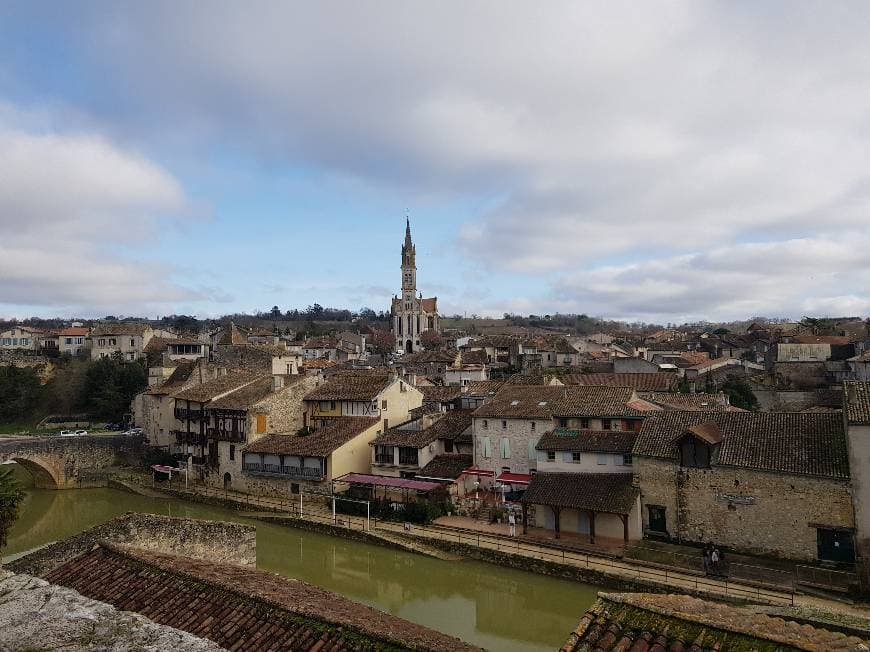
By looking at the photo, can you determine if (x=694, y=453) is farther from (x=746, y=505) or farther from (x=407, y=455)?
(x=407, y=455)

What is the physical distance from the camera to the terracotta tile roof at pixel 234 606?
22.4ft

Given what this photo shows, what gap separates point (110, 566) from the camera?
9.06m

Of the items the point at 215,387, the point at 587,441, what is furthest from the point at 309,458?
the point at 587,441

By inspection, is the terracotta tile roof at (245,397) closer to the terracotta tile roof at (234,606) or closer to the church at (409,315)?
the terracotta tile roof at (234,606)

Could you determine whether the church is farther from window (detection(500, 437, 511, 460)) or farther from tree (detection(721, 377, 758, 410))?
window (detection(500, 437, 511, 460))

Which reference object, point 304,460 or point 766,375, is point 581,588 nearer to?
point 304,460

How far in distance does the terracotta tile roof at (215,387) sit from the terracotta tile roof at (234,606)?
29028mm

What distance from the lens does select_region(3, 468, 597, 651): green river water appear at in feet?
60.0

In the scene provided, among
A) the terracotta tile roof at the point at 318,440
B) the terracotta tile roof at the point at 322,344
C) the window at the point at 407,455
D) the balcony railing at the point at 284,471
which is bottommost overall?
the balcony railing at the point at 284,471

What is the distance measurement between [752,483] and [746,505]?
0.86 metres

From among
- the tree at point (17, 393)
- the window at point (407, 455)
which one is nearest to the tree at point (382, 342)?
the tree at point (17, 393)

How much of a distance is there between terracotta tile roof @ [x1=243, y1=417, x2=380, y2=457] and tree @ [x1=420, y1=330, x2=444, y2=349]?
65.7 metres

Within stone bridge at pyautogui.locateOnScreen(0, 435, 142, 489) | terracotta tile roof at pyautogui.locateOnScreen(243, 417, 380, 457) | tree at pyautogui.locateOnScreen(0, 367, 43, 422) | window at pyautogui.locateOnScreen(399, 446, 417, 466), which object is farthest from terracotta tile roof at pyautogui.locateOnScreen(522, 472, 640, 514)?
tree at pyautogui.locateOnScreen(0, 367, 43, 422)

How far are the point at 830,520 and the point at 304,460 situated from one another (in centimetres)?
2401
